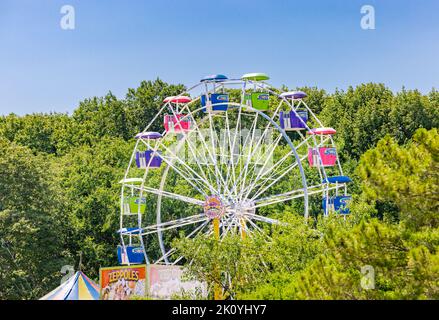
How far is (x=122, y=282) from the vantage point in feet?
90.9

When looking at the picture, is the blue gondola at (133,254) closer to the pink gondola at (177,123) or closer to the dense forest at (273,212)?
the pink gondola at (177,123)

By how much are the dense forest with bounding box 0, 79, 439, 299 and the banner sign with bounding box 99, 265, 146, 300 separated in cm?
167

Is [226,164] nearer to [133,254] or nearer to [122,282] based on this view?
[133,254]

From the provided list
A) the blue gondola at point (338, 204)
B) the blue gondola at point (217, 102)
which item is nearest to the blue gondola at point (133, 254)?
the blue gondola at point (217, 102)

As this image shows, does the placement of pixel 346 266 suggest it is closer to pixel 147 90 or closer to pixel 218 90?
pixel 218 90

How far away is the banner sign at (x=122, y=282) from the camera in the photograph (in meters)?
27.4

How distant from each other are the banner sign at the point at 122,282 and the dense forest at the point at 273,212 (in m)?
1.67

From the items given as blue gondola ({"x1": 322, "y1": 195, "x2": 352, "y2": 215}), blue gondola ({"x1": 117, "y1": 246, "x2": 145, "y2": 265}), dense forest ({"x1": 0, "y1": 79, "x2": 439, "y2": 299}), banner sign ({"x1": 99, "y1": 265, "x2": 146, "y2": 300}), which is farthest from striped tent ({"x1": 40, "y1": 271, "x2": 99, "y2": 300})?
blue gondola ({"x1": 322, "y1": 195, "x2": 352, "y2": 215})

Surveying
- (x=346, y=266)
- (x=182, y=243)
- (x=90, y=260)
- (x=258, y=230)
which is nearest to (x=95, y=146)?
(x=90, y=260)

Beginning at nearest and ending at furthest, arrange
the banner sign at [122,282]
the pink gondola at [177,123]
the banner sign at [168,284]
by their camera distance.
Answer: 1. the banner sign at [122,282]
2. the banner sign at [168,284]
3. the pink gondola at [177,123]

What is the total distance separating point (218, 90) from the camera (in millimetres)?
35094

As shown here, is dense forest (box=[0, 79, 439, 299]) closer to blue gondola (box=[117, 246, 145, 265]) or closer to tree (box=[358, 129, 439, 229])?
tree (box=[358, 129, 439, 229])
